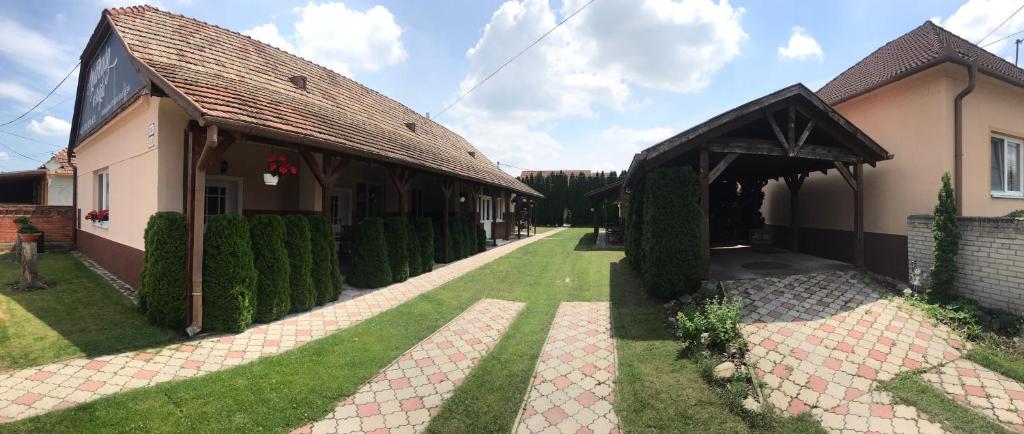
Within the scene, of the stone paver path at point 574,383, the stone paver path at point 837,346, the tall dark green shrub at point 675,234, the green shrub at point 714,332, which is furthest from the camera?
the tall dark green shrub at point 675,234

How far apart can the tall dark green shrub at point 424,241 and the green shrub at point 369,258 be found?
1.69 metres

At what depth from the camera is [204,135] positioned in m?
5.44

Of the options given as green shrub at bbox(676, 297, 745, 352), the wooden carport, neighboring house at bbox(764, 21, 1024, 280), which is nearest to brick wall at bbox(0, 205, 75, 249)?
the wooden carport

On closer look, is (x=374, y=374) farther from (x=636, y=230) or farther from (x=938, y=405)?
(x=636, y=230)

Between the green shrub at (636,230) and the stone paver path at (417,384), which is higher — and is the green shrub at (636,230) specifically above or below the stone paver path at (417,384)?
above

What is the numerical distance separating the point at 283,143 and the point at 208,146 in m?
1.44

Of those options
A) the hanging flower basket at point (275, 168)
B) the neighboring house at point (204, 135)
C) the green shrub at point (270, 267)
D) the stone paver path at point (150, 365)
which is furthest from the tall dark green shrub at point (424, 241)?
the green shrub at point (270, 267)

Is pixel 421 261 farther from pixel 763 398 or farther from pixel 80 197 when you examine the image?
pixel 80 197

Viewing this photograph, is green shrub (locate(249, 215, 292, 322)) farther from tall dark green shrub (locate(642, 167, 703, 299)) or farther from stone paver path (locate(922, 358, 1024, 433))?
stone paver path (locate(922, 358, 1024, 433))

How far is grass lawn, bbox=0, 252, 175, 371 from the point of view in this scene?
4383 mm

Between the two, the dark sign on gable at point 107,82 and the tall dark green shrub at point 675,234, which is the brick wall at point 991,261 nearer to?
the tall dark green shrub at point 675,234

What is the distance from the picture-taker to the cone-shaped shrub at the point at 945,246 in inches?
237

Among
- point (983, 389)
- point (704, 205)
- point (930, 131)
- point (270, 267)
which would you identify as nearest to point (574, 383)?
point (983, 389)

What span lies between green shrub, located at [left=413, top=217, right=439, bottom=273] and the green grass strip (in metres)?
8.63
